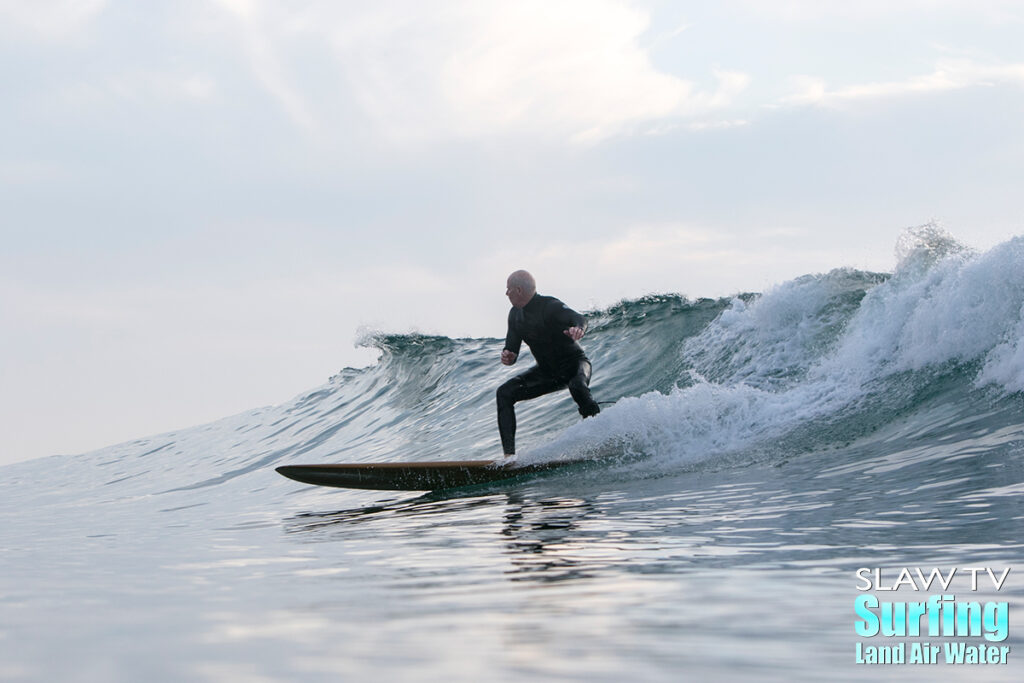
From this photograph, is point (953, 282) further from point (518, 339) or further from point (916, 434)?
point (518, 339)

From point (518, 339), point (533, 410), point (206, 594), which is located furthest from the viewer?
point (533, 410)

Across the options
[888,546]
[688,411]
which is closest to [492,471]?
[688,411]

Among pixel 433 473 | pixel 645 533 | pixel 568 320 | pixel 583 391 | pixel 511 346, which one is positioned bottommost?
pixel 645 533

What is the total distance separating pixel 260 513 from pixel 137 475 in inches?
339

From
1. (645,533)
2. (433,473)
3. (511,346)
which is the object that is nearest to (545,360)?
(511,346)

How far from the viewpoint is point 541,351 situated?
8.34 metres

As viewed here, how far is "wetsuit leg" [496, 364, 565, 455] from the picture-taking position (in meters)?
8.16

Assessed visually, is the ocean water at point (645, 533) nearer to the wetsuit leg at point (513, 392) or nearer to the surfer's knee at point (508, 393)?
the wetsuit leg at point (513, 392)

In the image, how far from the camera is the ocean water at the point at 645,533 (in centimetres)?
256

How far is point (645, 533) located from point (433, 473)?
142 inches

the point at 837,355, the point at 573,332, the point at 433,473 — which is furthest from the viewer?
the point at 837,355

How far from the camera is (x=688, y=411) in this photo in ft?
28.0

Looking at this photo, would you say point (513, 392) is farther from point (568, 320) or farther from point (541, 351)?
point (568, 320)

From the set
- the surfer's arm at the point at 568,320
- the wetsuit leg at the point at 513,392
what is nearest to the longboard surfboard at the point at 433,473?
the wetsuit leg at the point at 513,392
